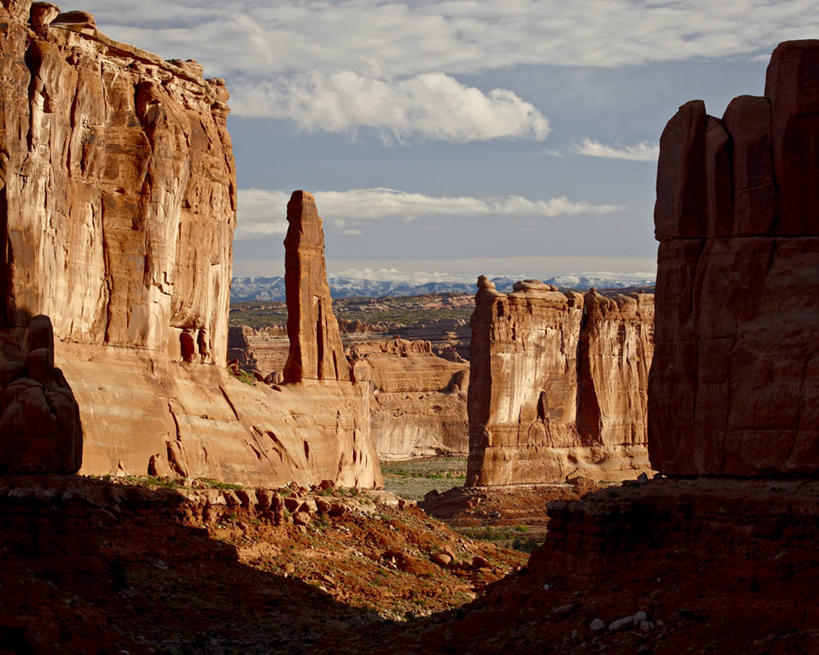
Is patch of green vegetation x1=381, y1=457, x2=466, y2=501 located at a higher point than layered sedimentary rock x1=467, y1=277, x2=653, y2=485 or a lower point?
lower

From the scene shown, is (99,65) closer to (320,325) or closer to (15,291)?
(15,291)

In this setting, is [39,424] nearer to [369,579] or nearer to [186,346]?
[369,579]

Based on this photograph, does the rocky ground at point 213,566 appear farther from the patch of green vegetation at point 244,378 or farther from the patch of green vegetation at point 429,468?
the patch of green vegetation at point 429,468

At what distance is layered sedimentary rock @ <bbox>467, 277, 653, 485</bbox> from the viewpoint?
263 feet

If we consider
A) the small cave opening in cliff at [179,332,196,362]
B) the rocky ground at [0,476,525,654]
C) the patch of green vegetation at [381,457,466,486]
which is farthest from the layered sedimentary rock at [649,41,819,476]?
the patch of green vegetation at [381,457,466,486]

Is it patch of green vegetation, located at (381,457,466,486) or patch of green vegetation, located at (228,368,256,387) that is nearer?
patch of green vegetation, located at (228,368,256,387)

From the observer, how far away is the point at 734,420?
97.3ft

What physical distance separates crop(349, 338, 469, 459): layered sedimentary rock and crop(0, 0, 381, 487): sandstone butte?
67.0m

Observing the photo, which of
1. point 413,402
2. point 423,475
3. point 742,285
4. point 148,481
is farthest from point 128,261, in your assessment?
point 413,402

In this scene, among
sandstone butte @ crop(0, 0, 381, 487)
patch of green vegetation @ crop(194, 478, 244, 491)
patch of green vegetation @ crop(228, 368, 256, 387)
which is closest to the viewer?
sandstone butte @ crop(0, 0, 381, 487)

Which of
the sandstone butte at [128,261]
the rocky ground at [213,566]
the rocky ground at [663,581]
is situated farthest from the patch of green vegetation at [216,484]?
the rocky ground at [663,581]

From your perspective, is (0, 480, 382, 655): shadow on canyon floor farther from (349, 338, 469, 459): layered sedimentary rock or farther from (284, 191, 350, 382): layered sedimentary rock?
(349, 338, 469, 459): layered sedimentary rock

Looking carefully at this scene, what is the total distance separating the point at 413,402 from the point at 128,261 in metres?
79.0

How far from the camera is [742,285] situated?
2980cm
